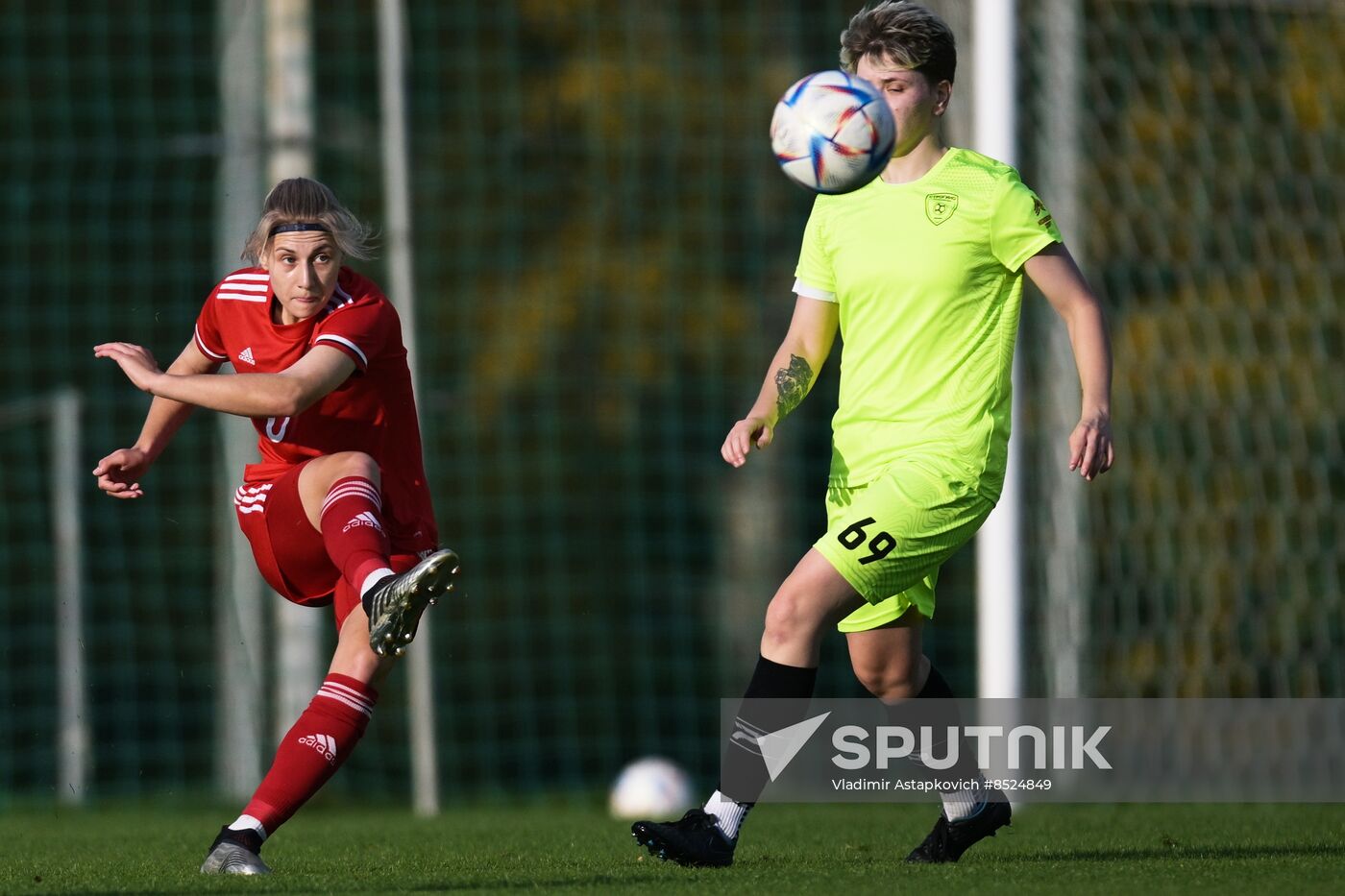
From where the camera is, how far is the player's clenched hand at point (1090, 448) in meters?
4.54

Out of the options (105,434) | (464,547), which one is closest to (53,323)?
(105,434)

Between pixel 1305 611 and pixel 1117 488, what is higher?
pixel 1117 488

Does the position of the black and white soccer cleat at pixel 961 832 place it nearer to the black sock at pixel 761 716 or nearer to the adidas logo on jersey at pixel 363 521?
the black sock at pixel 761 716

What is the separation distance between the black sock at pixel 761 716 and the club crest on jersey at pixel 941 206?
1.13m

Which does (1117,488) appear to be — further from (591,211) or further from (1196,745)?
(591,211)

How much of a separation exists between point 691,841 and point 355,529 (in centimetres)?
108

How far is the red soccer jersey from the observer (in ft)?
16.8

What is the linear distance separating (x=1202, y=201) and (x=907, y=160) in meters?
6.13

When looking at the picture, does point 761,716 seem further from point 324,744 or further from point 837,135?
point 837,135

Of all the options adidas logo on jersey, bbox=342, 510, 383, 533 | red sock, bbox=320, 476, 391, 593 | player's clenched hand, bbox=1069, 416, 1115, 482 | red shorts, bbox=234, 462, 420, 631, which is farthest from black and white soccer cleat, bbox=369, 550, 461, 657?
player's clenched hand, bbox=1069, 416, 1115, 482

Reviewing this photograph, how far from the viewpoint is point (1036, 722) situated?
8.17 meters

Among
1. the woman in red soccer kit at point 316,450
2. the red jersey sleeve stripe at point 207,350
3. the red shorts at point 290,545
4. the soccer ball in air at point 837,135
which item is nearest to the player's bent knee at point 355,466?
the woman in red soccer kit at point 316,450

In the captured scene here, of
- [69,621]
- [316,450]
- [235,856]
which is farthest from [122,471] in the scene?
[69,621]

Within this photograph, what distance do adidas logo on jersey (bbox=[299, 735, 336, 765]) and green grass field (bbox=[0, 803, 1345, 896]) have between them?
285mm
